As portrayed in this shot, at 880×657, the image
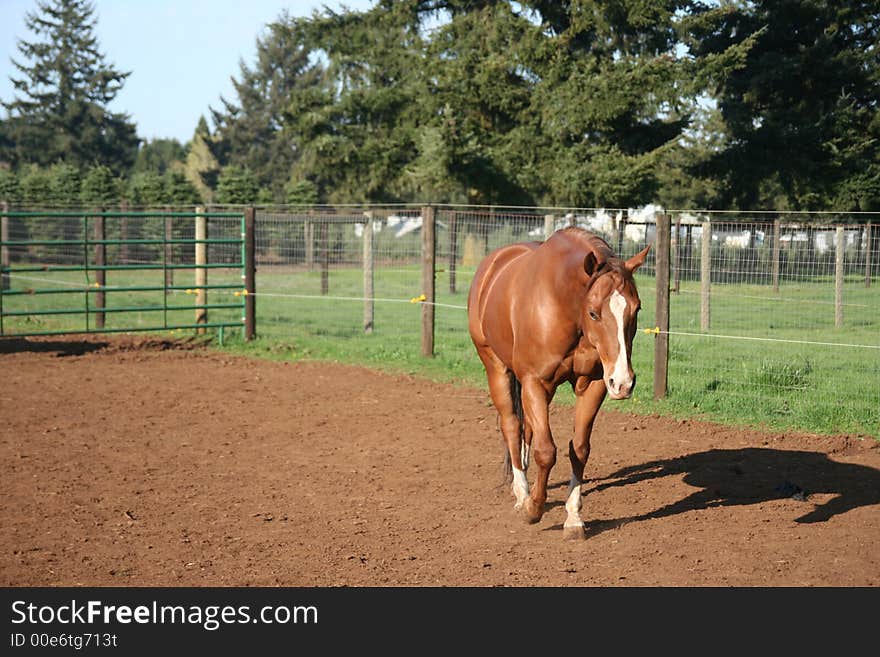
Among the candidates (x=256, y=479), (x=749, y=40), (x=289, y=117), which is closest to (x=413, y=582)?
(x=256, y=479)

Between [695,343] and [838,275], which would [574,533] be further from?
[838,275]

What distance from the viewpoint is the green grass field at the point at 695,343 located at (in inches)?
347

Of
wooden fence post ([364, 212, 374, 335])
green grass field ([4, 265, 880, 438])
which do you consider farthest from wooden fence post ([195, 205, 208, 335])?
wooden fence post ([364, 212, 374, 335])

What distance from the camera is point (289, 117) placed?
94.4 ft

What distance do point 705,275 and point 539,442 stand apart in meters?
7.57

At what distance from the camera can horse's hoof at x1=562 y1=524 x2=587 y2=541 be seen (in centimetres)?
515

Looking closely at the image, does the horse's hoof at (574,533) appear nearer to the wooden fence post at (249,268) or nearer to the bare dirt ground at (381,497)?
Answer: the bare dirt ground at (381,497)

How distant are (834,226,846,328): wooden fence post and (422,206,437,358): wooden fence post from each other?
15.8 feet

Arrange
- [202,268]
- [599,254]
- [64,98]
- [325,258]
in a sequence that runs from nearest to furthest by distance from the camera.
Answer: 1. [599,254]
2. [202,268]
3. [325,258]
4. [64,98]

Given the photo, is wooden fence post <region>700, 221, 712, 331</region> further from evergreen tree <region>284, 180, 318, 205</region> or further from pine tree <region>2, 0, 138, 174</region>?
pine tree <region>2, 0, 138, 174</region>

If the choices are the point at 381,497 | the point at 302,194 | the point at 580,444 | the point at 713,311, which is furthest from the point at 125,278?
the point at 580,444

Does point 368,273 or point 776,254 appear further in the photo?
point 368,273

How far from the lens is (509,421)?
234 inches

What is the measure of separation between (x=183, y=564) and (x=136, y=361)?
7.54 meters
